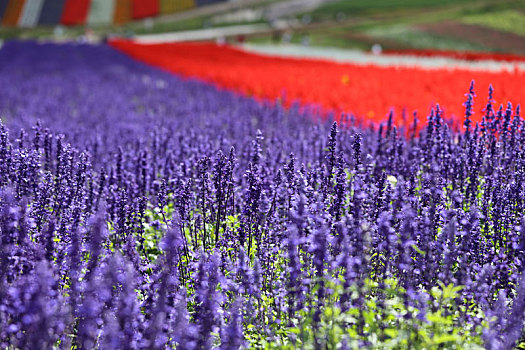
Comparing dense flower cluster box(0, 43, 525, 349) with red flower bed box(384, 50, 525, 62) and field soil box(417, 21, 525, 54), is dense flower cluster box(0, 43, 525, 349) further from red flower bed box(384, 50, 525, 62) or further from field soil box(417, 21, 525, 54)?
field soil box(417, 21, 525, 54)

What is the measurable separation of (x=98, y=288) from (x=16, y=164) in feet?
9.22

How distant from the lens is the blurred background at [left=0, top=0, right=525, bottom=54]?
40.2 m

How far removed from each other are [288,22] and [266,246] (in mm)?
60318

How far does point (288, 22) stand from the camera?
62719mm

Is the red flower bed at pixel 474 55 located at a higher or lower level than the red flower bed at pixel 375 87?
higher

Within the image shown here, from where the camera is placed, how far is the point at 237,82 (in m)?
16.3

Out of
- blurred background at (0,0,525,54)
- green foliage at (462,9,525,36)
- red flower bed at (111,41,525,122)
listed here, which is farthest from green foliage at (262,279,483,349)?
green foliage at (462,9,525,36)

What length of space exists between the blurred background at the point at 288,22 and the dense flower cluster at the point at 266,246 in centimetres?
3059

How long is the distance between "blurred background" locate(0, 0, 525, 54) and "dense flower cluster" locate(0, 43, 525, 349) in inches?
1204

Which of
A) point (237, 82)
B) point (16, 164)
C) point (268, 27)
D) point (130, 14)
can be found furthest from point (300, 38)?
point (16, 164)

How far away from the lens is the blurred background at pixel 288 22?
40.2m

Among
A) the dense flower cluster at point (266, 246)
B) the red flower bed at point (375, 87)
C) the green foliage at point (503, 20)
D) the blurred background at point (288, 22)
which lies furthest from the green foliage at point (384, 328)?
the green foliage at point (503, 20)

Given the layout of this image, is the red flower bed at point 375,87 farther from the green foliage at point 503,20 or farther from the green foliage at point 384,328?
the green foliage at point 503,20

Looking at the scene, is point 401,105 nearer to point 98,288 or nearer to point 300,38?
point 98,288
